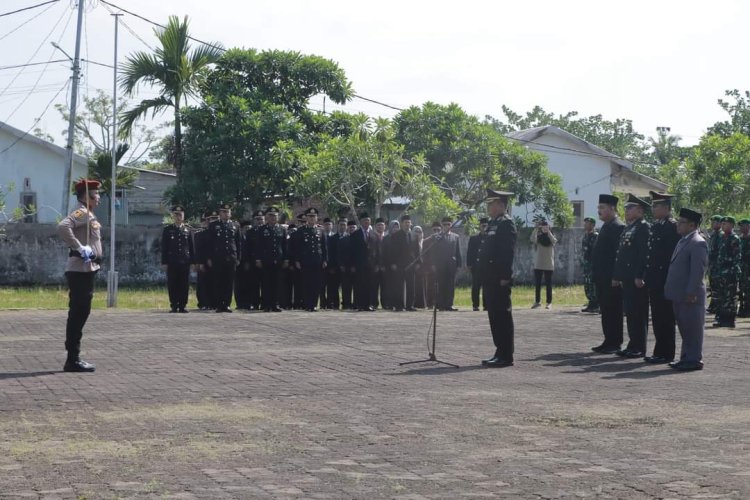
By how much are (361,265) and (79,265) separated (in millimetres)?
12396

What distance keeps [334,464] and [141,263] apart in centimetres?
2796

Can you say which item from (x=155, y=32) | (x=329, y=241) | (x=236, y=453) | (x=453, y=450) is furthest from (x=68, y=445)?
(x=155, y=32)

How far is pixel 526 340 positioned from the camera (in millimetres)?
17172

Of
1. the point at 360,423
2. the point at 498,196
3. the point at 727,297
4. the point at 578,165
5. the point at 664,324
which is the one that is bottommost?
the point at 360,423

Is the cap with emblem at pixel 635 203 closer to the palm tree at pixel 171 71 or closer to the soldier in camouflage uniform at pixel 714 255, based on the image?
the soldier in camouflage uniform at pixel 714 255

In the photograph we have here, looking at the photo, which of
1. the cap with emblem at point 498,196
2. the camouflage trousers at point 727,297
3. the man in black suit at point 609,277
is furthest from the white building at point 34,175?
the cap with emblem at point 498,196

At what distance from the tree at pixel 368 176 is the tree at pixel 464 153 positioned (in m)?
4.58

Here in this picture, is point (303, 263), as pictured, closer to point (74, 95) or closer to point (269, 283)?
point (269, 283)

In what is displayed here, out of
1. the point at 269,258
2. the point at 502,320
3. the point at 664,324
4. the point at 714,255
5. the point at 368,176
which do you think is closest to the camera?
the point at 502,320

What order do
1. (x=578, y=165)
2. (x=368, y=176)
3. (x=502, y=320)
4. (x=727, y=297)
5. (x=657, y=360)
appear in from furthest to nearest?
1. (x=578, y=165)
2. (x=368, y=176)
3. (x=727, y=297)
4. (x=657, y=360)
5. (x=502, y=320)

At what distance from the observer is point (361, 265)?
24516 mm

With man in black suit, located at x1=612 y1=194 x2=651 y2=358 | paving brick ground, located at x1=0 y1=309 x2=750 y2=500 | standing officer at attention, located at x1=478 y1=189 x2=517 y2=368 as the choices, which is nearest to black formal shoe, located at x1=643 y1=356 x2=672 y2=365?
paving brick ground, located at x1=0 y1=309 x2=750 y2=500

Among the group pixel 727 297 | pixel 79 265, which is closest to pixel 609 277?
pixel 727 297

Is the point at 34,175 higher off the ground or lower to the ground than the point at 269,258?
higher
